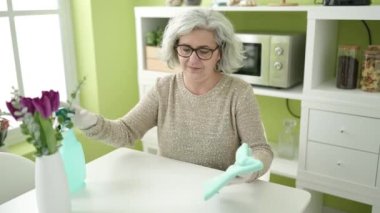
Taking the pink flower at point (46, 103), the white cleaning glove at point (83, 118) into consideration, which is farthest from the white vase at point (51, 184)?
Result: the white cleaning glove at point (83, 118)

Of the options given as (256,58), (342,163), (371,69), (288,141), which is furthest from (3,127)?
(371,69)

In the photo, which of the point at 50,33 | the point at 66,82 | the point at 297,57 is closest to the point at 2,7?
the point at 50,33

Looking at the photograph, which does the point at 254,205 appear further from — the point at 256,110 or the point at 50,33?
the point at 50,33

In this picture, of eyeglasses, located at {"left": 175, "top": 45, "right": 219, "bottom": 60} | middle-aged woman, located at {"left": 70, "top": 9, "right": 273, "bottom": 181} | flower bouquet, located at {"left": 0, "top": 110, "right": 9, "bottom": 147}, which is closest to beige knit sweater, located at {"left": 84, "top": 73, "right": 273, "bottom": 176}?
middle-aged woman, located at {"left": 70, "top": 9, "right": 273, "bottom": 181}

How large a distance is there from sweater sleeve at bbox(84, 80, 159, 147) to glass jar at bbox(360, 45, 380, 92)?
0.93 metres

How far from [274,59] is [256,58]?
100mm

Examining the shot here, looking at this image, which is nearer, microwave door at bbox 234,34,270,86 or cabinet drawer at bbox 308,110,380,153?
cabinet drawer at bbox 308,110,380,153

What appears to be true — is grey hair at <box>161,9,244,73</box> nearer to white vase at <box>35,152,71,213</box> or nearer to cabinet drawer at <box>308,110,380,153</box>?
cabinet drawer at <box>308,110,380,153</box>

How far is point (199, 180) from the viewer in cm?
121

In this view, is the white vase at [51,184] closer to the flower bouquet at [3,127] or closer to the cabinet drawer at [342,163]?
the flower bouquet at [3,127]

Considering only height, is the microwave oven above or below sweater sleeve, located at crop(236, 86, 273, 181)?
above

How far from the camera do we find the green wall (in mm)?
2125

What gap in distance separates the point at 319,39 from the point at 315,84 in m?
0.21

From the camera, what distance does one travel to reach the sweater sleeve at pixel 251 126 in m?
1.32
